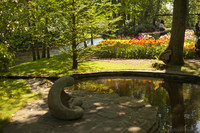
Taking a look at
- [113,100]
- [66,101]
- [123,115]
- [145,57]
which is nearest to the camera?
[123,115]

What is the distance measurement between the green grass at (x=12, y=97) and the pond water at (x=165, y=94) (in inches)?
82.1

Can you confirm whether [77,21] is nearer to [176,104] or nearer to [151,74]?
A: [151,74]

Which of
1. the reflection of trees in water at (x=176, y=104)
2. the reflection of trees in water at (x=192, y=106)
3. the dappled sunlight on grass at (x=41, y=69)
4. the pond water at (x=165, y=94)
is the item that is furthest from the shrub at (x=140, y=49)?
the reflection of trees in water at (x=192, y=106)

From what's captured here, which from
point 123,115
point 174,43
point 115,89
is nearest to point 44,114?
point 123,115

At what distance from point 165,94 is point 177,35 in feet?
14.7

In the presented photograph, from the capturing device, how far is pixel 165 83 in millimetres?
7867

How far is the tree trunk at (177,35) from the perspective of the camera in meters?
9.56

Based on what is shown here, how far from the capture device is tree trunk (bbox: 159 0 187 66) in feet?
31.4

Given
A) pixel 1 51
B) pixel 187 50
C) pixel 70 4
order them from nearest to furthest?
pixel 1 51 → pixel 70 4 → pixel 187 50

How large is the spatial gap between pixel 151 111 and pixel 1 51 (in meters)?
4.51

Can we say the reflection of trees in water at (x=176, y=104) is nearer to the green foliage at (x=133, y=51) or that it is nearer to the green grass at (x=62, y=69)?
the green grass at (x=62, y=69)

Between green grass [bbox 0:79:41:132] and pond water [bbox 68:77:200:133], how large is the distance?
2.08m

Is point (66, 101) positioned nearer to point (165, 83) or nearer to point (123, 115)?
point (123, 115)

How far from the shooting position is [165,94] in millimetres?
6504
